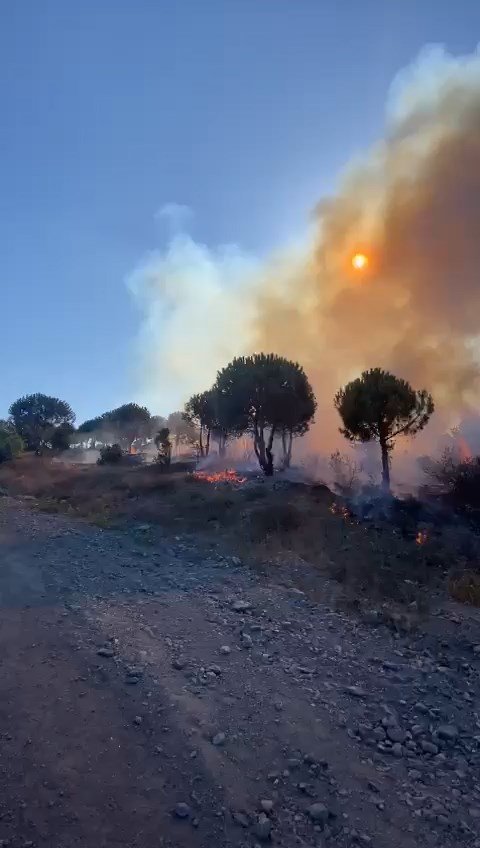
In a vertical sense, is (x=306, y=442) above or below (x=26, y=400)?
below

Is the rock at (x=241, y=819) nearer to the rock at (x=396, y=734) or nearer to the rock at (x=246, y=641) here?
the rock at (x=396, y=734)

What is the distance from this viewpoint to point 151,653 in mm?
6797

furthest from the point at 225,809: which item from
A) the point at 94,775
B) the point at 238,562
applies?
the point at 238,562

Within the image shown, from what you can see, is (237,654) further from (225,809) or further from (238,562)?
(238,562)

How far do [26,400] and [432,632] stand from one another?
62189 millimetres

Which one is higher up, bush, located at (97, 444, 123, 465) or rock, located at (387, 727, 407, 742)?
bush, located at (97, 444, 123, 465)

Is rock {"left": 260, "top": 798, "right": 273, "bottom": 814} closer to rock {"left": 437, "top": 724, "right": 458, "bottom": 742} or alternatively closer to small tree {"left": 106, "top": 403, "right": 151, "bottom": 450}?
rock {"left": 437, "top": 724, "right": 458, "bottom": 742}

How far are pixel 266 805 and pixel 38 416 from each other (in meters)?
63.0

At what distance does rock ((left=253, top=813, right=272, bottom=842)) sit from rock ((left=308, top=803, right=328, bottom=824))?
0.37 m

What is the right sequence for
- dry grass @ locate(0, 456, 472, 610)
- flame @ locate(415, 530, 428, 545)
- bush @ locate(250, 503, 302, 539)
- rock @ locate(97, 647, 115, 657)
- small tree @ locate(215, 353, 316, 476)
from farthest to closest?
small tree @ locate(215, 353, 316, 476), flame @ locate(415, 530, 428, 545), bush @ locate(250, 503, 302, 539), dry grass @ locate(0, 456, 472, 610), rock @ locate(97, 647, 115, 657)

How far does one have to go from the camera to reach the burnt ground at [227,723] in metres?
4.16

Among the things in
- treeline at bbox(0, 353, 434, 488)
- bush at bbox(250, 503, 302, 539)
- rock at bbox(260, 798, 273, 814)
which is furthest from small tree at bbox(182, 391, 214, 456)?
rock at bbox(260, 798, 273, 814)

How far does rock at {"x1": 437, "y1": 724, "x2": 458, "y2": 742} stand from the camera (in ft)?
→ 17.9

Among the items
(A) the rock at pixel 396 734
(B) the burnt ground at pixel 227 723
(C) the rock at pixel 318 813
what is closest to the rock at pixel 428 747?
(B) the burnt ground at pixel 227 723
